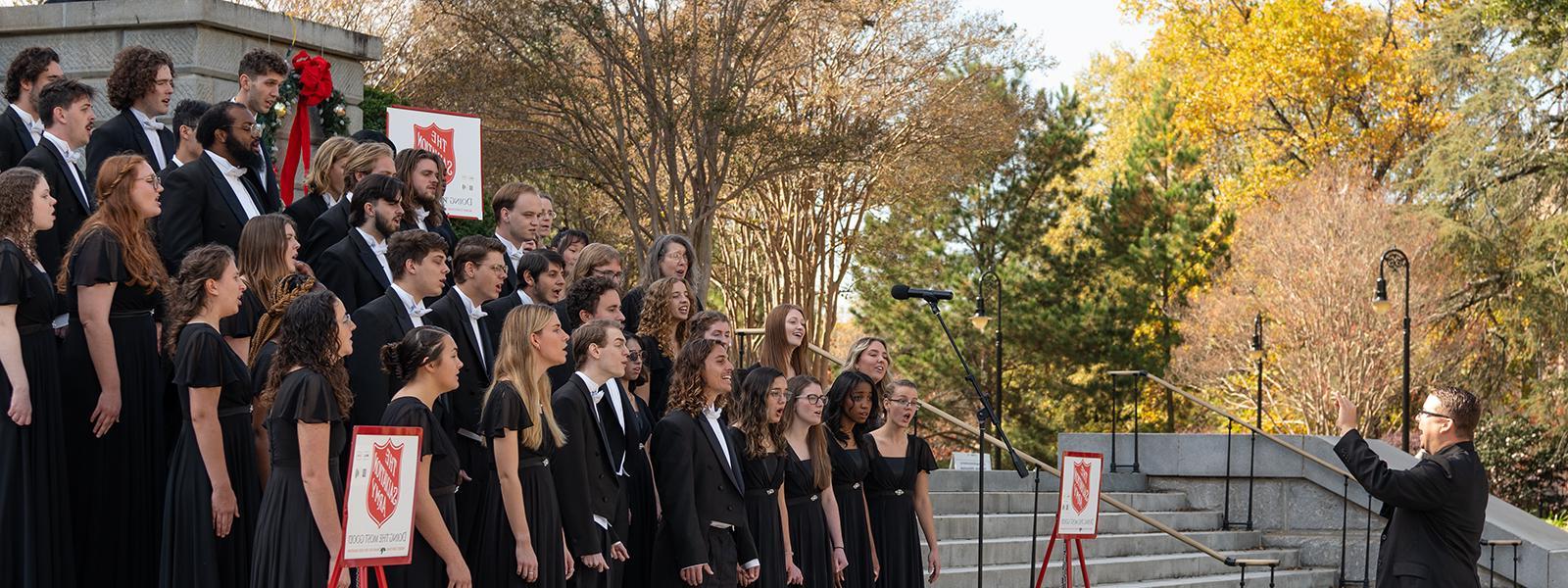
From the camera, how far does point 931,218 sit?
34.2m

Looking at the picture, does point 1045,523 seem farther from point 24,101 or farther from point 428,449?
point 24,101

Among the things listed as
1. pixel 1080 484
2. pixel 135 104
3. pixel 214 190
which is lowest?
pixel 1080 484

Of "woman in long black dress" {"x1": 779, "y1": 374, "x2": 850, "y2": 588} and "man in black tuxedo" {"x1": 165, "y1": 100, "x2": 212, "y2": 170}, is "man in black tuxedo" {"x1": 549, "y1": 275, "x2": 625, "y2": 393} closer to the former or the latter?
"woman in long black dress" {"x1": 779, "y1": 374, "x2": 850, "y2": 588}

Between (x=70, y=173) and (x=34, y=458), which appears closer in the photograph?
(x=34, y=458)

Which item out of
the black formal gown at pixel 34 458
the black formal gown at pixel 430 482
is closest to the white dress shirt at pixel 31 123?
the black formal gown at pixel 34 458

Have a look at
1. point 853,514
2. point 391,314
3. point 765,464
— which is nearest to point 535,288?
point 391,314

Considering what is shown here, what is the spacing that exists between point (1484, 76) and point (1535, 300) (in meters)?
3.38

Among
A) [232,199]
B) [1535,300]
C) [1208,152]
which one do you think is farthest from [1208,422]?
[232,199]

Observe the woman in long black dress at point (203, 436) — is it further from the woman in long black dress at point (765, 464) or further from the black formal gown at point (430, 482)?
the woman in long black dress at point (765, 464)

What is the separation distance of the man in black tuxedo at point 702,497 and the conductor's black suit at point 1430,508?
8.42 feet

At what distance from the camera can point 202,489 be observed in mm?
Answer: 5219

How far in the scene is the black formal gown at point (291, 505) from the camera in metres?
4.93

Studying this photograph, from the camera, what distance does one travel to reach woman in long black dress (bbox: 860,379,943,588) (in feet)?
27.1

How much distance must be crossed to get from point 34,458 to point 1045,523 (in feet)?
29.7
